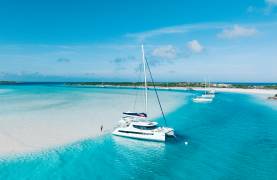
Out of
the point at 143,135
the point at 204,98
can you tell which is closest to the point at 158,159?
the point at 143,135

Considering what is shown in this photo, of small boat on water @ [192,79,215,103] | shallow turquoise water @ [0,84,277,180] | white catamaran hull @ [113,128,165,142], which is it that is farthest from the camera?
small boat on water @ [192,79,215,103]

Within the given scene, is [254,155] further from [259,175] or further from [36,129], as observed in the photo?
[36,129]

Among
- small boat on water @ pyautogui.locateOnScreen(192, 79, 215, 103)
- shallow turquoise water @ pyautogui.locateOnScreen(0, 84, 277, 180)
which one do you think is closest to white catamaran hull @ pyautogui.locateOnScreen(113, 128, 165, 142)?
shallow turquoise water @ pyautogui.locateOnScreen(0, 84, 277, 180)

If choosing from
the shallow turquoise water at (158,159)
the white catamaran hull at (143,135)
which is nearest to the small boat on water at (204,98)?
the shallow turquoise water at (158,159)

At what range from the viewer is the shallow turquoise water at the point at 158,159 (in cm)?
2061

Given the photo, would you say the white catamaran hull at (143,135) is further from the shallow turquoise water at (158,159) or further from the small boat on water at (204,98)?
the small boat on water at (204,98)

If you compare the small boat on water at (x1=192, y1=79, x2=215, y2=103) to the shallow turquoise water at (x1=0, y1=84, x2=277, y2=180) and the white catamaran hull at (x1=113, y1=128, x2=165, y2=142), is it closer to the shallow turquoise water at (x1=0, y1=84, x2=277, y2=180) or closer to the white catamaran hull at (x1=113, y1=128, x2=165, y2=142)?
the shallow turquoise water at (x1=0, y1=84, x2=277, y2=180)

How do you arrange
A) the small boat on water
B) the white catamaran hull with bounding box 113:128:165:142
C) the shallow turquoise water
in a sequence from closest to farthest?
1. the shallow turquoise water
2. the white catamaran hull with bounding box 113:128:165:142
3. the small boat on water

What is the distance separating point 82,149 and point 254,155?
18.1 meters

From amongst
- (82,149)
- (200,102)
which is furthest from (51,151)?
(200,102)

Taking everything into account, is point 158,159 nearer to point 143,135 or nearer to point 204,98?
point 143,135

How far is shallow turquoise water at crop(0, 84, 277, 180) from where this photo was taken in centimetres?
2061

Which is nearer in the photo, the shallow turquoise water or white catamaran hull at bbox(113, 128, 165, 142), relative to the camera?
the shallow turquoise water

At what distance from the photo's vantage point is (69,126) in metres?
37.0
